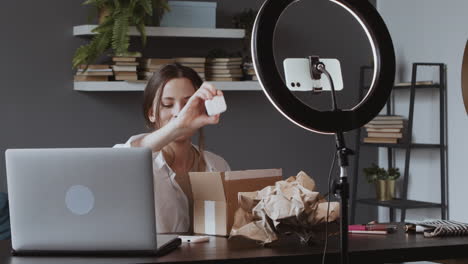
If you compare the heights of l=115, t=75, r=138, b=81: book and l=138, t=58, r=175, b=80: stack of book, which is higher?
l=138, t=58, r=175, b=80: stack of book

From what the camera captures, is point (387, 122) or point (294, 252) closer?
point (294, 252)

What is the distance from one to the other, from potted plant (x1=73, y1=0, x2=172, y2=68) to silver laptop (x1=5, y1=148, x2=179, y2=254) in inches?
91.8

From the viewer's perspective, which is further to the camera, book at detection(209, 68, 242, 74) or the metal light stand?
book at detection(209, 68, 242, 74)

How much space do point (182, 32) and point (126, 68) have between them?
407 mm

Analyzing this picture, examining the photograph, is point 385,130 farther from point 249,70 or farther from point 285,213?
point 285,213

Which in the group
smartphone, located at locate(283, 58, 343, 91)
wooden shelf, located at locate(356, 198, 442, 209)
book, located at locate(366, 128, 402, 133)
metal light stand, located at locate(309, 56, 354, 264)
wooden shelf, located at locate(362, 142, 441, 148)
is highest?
smartphone, located at locate(283, 58, 343, 91)

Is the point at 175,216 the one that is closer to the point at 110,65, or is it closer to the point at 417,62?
the point at 110,65

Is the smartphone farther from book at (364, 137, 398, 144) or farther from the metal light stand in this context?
book at (364, 137, 398, 144)

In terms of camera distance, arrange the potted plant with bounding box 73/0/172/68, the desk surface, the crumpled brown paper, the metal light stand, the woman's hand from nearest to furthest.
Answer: the metal light stand, the desk surface, the crumpled brown paper, the woman's hand, the potted plant with bounding box 73/0/172/68

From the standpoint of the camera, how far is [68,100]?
4871mm

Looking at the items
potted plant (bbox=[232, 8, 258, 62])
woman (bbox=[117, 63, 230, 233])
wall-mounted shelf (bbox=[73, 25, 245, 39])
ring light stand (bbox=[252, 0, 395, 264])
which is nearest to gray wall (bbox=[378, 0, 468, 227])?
potted plant (bbox=[232, 8, 258, 62])

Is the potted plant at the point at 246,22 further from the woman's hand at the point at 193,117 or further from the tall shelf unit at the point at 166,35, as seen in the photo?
the woman's hand at the point at 193,117

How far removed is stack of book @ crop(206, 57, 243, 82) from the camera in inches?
193

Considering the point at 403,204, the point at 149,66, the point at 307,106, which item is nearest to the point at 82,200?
the point at 307,106
